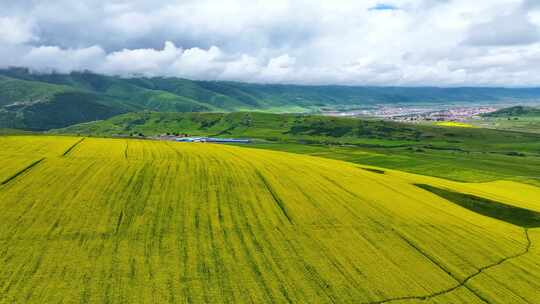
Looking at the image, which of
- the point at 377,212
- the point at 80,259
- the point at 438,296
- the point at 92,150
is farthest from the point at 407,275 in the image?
the point at 92,150

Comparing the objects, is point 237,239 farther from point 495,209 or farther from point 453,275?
point 495,209

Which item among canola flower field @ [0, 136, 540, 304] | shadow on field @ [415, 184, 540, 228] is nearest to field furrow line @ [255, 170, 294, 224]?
canola flower field @ [0, 136, 540, 304]

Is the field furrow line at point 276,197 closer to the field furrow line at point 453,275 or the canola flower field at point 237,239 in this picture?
the canola flower field at point 237,239

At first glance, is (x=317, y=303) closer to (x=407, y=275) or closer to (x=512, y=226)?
(x=407, y=275)

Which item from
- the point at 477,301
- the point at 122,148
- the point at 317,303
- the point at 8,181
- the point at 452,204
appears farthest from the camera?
the point at 122,148

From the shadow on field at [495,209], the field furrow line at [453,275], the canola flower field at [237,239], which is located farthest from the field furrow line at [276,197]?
the shadow on field at [495,209]

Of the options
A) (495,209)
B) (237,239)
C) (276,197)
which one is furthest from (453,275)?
(495,209)
